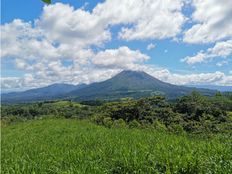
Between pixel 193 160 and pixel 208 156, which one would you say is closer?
pixel 193 160

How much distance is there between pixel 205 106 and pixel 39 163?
1736 cm

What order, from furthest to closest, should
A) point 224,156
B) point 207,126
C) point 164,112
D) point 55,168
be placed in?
1. point 164,112
2. point 207,126
3. point 55,168
4. point 224,156

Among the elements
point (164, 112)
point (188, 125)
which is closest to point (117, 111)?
point (164, 112)

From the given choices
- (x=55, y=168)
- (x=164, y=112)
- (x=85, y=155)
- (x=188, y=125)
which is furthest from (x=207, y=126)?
(x=55, y=168)

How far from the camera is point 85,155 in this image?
8.18 meters

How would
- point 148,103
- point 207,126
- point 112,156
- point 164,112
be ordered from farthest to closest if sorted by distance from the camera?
point 148,103, point 164,112, point 207,126, point 112,156

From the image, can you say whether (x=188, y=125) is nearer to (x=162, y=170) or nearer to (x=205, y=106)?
(x=205, y=106)

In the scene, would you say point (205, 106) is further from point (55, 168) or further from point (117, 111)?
point (55, 168)

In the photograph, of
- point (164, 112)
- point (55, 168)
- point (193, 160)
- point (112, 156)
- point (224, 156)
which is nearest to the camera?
point (193, 160)

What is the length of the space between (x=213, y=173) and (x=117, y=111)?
842 inches

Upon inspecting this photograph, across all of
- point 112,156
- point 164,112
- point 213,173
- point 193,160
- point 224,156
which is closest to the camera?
point 213,173

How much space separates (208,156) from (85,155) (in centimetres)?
293

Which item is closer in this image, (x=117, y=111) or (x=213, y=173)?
(x=213, y=173)

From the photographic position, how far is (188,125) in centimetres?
1888
